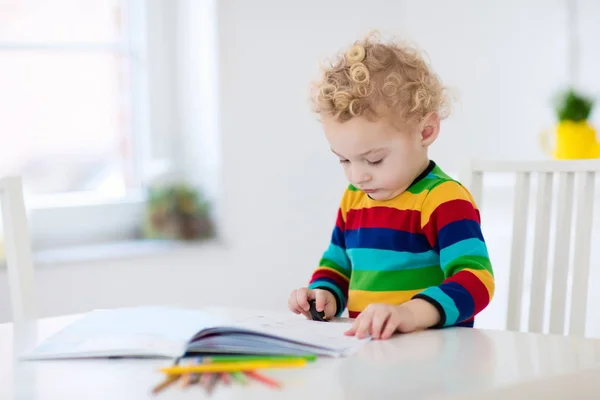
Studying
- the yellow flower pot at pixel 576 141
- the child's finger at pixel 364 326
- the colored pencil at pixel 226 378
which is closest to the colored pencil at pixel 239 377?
the colored pencil at pixel 226 378

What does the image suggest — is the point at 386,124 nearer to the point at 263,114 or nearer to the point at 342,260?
the point at 342,260

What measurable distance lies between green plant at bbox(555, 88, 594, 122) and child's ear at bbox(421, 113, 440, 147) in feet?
3.75

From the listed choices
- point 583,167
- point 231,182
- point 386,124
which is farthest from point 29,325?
point 231,182

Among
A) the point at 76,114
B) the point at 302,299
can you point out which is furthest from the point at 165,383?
the point at 76,114

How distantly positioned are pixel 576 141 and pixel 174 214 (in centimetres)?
127

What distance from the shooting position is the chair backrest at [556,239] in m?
1.27

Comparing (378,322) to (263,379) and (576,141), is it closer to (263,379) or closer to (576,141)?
(263,379)

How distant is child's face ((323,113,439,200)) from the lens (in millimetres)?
1082

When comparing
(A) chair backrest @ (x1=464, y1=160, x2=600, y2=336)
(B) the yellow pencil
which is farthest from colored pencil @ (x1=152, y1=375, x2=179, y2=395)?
(A) chair backrest @ (x1=464, y1=160, x2=600, y2=336)

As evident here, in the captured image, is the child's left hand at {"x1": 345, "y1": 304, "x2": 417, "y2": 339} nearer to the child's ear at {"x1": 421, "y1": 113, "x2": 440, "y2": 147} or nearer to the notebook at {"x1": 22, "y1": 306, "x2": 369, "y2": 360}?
the notebook at {"x1": 22, "y1": 306, "x2": 369, "y2": 360}

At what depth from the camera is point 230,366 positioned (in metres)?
0.79

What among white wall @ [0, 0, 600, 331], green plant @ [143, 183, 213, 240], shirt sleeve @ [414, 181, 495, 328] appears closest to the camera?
shirt sleeve @ [414, 181, 495, 328]

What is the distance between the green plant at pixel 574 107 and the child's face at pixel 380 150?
3.76 ft

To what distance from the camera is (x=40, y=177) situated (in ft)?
8.25
